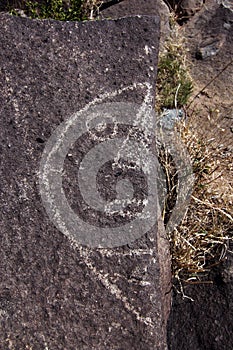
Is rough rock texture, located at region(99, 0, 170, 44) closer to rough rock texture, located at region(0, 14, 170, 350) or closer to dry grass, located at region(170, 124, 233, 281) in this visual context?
dry grass, located at region(170, 124, 233, 281)

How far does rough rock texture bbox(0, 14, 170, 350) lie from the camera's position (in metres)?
1.79

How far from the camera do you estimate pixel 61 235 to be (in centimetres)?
187

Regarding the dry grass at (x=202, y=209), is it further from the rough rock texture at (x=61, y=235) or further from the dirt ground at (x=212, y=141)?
the rough rock texture at (x=61, y=235)

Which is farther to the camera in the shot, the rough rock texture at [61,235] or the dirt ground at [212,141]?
the dirt ground at [212,141]

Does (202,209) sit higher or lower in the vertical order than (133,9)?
lower

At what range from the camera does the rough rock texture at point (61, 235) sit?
Answer: 5.89 ft

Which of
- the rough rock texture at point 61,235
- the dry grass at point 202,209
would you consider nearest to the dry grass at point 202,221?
the dry grass at point 202,209

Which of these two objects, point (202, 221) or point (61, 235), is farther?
point (202, 221)

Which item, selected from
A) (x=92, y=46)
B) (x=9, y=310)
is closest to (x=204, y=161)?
(x=92, y=46)

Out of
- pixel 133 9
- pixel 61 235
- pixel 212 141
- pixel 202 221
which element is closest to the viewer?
pixel 61 235

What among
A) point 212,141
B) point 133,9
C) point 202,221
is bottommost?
point 202,221

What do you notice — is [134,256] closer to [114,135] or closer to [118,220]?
[118,220]

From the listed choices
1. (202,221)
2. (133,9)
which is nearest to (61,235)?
(202,221)

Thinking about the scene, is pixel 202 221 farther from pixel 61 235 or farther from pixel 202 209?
pixel 61 235
